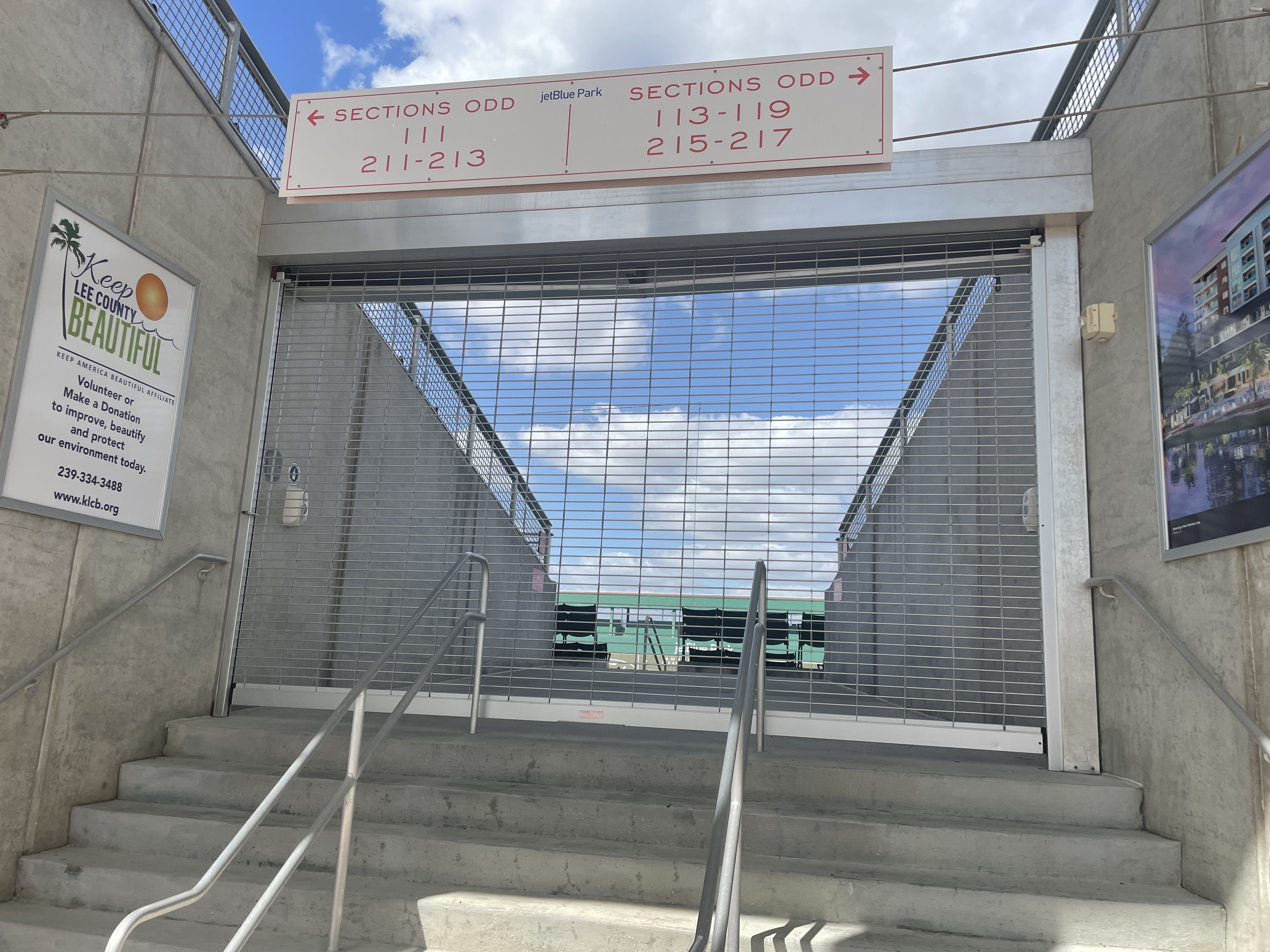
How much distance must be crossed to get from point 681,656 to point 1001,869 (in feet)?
5.85

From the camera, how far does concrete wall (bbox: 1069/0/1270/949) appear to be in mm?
2535

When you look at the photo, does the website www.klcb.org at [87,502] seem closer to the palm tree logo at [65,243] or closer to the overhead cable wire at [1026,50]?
the palm tree logo at [65,243]

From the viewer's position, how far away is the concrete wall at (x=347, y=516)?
15.4 feet

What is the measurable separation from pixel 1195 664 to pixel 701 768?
5.90 ft

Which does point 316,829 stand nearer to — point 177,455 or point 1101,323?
point 177,455

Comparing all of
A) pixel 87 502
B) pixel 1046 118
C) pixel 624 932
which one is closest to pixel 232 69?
pixel 87 502

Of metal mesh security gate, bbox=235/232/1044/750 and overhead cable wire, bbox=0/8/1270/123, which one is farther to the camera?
metal mesh security gate, bbox=235/232/1044/750

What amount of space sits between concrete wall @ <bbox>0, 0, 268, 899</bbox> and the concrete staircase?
0.30 meters

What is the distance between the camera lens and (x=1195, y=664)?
2711 mm

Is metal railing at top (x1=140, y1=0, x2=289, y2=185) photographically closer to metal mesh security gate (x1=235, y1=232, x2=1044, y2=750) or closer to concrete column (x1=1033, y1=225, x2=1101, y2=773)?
metal mesh security gate (x1=235, y1=232, x2=1044, y2=750)

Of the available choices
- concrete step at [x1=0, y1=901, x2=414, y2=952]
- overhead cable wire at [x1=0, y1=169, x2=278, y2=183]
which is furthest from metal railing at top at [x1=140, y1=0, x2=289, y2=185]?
concrete step at [x1=0, y1=901, x2=414, y2=952]

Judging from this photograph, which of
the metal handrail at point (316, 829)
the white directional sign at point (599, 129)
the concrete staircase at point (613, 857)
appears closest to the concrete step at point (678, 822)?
the concrete staircase at point (613, 857)

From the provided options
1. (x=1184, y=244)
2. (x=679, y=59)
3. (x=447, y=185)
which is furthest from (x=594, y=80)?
(x=1184, y=244)

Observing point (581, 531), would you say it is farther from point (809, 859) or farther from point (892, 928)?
point (892, 928)
